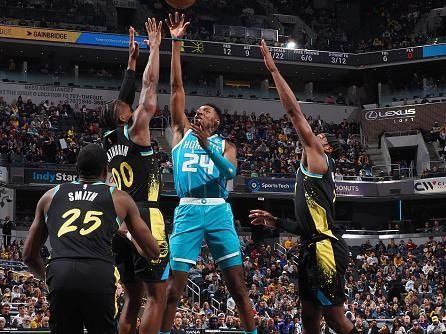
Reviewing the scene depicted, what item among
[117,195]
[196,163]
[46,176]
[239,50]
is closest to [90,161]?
[117,195]

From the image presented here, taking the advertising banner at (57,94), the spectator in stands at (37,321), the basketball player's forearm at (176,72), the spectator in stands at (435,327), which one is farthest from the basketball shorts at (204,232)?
the advertising banner at (57,94)

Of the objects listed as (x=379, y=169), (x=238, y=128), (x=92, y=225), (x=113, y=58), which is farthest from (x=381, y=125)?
(x=92, y=225)

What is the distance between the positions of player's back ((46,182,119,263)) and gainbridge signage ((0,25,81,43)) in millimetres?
33265

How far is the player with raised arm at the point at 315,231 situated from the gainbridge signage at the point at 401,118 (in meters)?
35.2

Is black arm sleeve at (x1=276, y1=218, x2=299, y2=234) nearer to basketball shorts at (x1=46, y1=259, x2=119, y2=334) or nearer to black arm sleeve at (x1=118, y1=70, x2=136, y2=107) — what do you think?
black arm sleeve at (x1=118, y1=70, x2=136, y2=107)

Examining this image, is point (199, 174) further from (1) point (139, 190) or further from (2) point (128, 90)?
(2) point (128, 90)

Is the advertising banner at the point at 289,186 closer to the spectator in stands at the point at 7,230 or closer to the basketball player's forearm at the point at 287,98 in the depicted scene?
the spectator in stands at the point at 7,230

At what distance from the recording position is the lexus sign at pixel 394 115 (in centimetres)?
4266

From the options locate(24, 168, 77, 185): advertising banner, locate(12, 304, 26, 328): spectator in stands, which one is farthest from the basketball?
locate(24, 168, 77, 185): advertising banner

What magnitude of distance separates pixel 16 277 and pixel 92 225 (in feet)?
58.7

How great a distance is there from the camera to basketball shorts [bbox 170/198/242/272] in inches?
319

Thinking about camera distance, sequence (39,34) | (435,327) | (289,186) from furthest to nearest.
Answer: (39,34) → (289,186) → (435,327)

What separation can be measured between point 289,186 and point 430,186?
7.13m

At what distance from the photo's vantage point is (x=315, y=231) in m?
8.21
